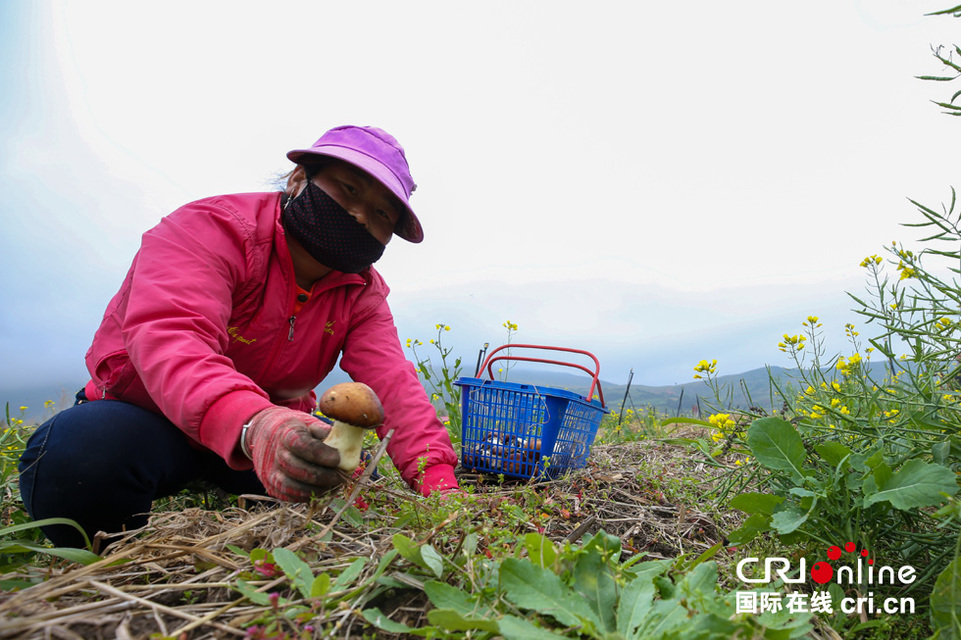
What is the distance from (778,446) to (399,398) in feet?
4.96

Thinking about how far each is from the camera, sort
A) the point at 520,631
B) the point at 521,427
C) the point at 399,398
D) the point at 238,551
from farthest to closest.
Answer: the point at 521,427 < the point at 399,398 < the point at 238,551 < the point at 520,631

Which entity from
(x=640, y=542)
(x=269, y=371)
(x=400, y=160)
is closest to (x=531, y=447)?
(x=640, y=542)

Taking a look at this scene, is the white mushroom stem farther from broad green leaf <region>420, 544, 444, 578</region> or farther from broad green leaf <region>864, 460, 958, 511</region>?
broad green leaf <region>864, 460, 958, 511</region>

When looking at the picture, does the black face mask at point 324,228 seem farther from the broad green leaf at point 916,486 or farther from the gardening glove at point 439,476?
the broad green leaf at point 916,486

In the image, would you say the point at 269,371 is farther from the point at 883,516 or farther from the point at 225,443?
the point at 883,516

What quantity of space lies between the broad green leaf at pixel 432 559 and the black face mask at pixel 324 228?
1371mm

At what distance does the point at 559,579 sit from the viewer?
91cm

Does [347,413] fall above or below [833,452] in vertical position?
above

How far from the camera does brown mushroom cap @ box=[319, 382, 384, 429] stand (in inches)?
49.6

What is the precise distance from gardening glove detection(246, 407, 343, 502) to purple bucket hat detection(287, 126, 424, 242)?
1055mm

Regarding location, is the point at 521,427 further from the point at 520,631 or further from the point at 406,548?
the point at 520,631

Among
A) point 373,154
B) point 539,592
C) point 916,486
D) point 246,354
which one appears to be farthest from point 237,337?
point 916,486

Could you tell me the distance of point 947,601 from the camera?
101 cm

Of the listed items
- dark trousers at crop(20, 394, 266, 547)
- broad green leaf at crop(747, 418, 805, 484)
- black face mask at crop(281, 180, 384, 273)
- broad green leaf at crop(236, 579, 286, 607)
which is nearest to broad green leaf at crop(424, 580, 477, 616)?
broad green leaf at crop(236, 579, 286, 607)
